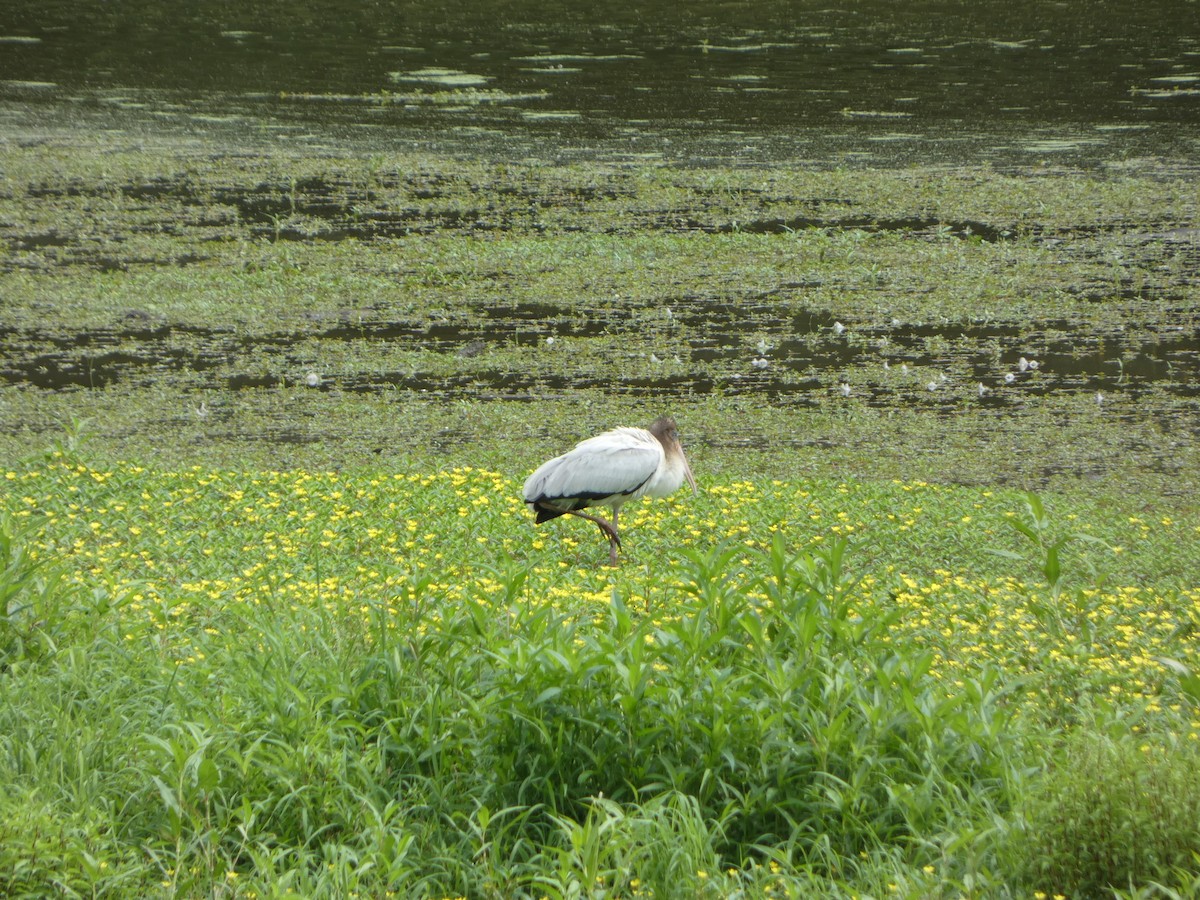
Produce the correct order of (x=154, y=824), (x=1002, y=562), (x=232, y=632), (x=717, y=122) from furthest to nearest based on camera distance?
1. (x=717, y=122)
2. (x=1002, y=562)
3. (x=232, y=632)
4. (x=154, y=824)

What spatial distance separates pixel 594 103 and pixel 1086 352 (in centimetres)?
964

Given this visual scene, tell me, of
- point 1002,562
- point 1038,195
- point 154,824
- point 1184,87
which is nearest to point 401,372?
point 1002,562

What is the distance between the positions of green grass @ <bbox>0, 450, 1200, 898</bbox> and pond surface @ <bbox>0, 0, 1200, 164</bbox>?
1134 cm

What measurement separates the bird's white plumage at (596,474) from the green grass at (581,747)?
108cm

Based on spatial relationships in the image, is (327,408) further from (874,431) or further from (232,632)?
(232,632)

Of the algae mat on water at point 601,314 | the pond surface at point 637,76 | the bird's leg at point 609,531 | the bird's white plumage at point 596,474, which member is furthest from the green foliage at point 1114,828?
the pond surface at point 637,76

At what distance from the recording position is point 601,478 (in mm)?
6355

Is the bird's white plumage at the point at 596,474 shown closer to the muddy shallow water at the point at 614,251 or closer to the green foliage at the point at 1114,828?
the muddy shallow water at the point at 614,251

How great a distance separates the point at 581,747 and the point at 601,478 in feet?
8.64

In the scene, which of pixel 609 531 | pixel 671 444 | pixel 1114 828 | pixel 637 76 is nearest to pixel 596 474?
pixel 609 531

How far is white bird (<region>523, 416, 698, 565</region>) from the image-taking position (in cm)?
633

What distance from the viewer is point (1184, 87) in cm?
1838

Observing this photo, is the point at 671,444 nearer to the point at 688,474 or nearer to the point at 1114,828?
the point at 688,474

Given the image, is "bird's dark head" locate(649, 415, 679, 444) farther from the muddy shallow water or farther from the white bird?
the muddy shallow water
